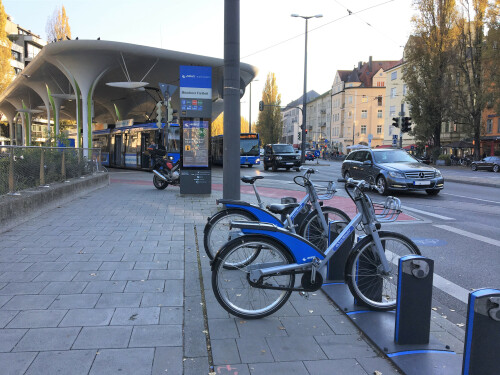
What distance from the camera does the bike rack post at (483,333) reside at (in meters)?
2.18

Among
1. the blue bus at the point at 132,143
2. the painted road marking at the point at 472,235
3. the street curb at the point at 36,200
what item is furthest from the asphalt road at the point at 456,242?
the blue bus at the point at 132,143

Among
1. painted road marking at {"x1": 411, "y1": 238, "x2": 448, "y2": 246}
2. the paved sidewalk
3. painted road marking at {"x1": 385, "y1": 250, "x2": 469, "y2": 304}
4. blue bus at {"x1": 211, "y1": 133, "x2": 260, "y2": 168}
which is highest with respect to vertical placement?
blue bus at {"x1": 211, "y1": 133, "x2": 260, "y2": 168}

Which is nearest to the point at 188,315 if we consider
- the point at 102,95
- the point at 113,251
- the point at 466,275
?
the point at 113,251

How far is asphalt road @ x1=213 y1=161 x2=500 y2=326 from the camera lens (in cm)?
446

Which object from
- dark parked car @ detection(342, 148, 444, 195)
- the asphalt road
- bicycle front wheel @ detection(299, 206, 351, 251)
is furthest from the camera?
dark parked car @ detection(342, 148, 444, 195)

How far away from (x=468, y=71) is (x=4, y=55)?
48.0 metres

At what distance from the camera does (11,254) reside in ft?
17.4

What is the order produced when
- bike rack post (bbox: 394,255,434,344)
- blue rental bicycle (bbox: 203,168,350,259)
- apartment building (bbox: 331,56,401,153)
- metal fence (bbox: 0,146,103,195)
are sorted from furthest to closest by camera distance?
apartment building (bbox: 331,56,401,153), metal fence (bbox: 0,146,103,195), blue rental bicycle (bbox: 203,168,350,259), bike rack post (bbox: 394,255,434,344)

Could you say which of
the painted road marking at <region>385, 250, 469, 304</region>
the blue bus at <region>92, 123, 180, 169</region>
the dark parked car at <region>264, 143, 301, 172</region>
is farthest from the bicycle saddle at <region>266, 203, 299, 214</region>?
the dark parked car at <region>264, 143, 301, 172</region>

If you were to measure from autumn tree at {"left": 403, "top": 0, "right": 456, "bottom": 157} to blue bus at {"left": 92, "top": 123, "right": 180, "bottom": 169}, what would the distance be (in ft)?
91.3

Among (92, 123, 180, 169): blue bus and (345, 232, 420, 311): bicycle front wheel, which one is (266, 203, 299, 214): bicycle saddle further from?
(92, 123, 180, 169): blue bus

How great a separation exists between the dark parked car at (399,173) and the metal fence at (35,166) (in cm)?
831

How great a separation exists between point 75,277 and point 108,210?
4886 millimetres

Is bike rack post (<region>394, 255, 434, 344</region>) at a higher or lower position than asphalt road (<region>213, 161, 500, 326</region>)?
higher
